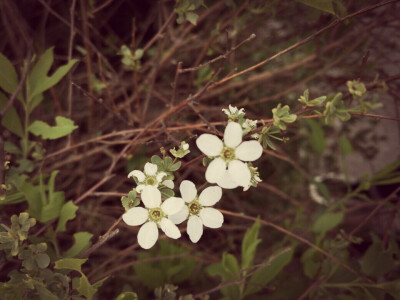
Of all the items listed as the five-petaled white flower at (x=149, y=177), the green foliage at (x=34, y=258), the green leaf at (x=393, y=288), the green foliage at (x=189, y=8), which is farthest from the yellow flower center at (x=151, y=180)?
the green leaf at (x=393, y=288)

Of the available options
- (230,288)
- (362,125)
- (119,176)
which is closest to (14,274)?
(230,288)

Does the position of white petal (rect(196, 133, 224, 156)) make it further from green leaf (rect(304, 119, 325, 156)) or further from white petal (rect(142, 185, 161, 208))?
green leaf (rect(304, 119, 325, 156))

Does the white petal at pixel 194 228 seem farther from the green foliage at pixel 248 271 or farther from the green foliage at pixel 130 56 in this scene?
the green foliage at pixel 130 56

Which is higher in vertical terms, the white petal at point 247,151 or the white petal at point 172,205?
the white petal at point 247,151

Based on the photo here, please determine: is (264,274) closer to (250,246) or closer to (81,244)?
(250,246)

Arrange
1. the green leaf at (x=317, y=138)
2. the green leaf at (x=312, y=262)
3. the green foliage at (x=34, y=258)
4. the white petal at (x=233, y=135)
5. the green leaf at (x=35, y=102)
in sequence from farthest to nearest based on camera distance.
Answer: the green leaf at (x=317, y=138)
the green leaf at (x=312, y=262)
the green leaf at (x=35, y=102)
the green foliage at (x=34, y=258)
the white petal at (x=233, y=135)

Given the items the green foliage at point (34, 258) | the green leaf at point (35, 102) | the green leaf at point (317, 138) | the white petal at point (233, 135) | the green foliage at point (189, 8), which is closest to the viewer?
the white petal at point (233, 135)

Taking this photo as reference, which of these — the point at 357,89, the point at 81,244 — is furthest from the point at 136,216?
the point at 357,89

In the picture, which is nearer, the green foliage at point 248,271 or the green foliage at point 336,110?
the green foliage at point 336,110
